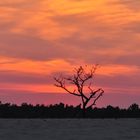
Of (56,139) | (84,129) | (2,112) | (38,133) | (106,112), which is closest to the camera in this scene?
(56,139)

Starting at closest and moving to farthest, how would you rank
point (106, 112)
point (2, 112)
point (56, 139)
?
point (56, 139) < point (2, 112) < point (106, 112)

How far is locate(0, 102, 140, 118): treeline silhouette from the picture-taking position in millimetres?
50356

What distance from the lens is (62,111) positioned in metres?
53.9

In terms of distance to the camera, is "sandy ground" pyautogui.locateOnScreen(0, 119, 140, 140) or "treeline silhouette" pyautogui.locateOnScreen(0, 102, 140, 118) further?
"treeline silhouette" pyautogui.locateOnScreen(0, 102, 140, 118)

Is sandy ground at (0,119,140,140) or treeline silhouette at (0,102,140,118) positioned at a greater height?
treeline silhouette at (0,102,140,118)

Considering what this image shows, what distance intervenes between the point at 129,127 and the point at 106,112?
70.4 ft

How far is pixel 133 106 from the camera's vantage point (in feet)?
183

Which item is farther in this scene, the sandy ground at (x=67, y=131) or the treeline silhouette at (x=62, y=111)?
the treeline silhouette at (x=62, y=111)

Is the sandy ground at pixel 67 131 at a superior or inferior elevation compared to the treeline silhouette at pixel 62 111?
inferior

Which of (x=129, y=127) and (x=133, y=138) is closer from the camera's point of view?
(x=133, y=138)

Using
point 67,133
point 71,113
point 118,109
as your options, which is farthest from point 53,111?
point 67,133

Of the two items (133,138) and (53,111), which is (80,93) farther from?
(133,138)

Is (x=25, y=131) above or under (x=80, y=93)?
under

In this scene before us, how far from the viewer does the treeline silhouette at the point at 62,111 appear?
5036 cm
